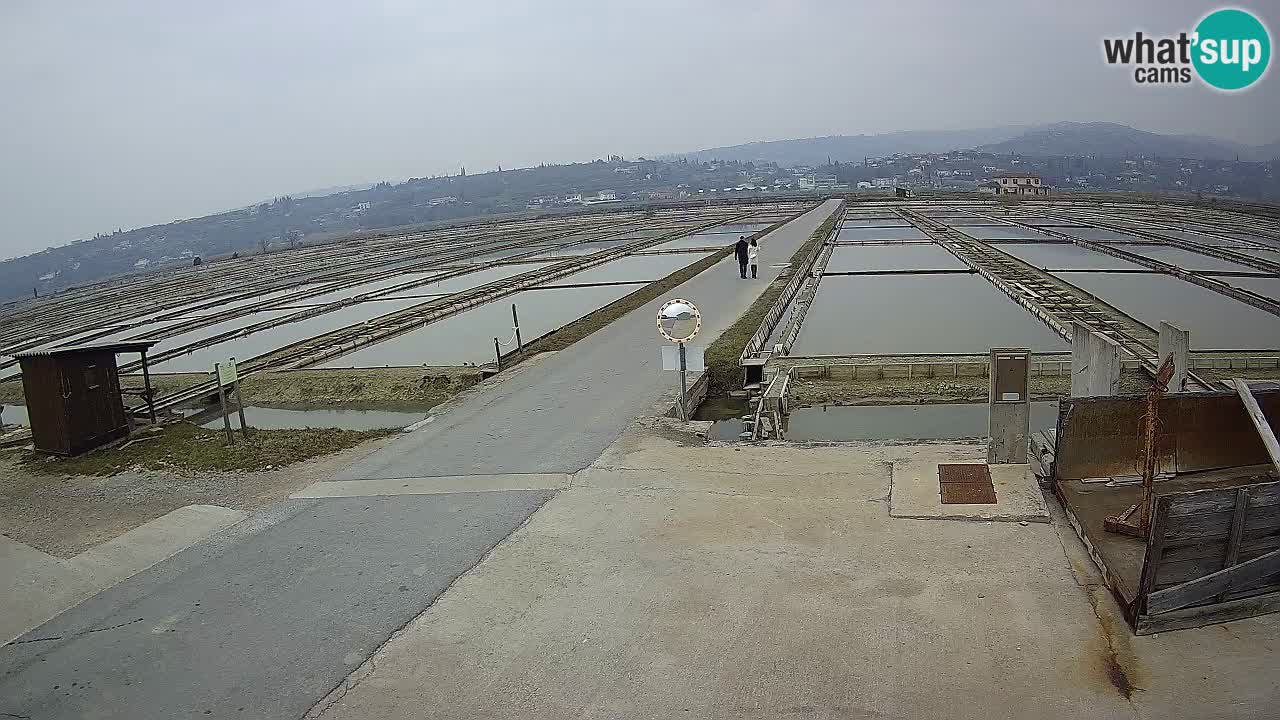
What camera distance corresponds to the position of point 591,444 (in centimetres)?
859

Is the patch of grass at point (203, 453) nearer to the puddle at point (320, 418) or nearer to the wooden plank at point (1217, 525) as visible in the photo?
the puddle at point (320, 418)

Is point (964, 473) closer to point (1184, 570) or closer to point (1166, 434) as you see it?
point (1166, 434)

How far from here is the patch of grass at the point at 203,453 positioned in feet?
29.7

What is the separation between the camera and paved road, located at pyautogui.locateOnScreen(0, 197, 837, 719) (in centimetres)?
452

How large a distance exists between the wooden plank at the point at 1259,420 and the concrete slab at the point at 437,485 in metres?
5.18

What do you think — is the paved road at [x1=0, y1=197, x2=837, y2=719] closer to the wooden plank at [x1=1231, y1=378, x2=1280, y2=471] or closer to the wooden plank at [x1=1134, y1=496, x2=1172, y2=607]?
the wooden plank at [x1=1134, y1=496, x2=1172, y2=607]

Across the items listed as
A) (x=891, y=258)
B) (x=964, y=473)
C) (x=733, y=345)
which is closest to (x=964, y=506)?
(x=964, y=473)

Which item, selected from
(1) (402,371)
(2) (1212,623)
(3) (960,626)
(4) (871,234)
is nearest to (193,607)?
(3) (960,626)

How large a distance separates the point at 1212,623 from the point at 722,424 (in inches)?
285

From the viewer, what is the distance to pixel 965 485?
6.49 m

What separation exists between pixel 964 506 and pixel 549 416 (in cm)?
512

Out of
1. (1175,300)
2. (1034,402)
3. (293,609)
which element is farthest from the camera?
(1175,300)

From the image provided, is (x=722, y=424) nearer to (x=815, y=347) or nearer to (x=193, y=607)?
(x=815, y=347)

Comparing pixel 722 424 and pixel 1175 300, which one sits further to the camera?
pixel 1175 300
